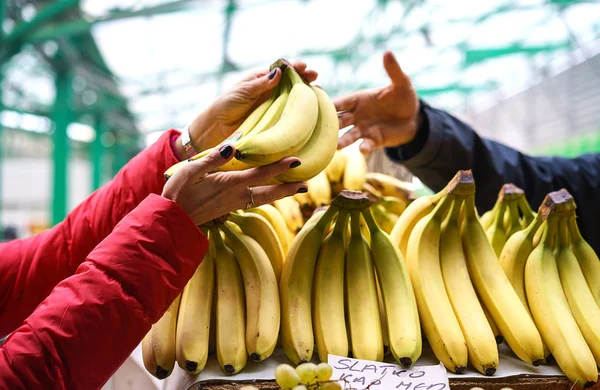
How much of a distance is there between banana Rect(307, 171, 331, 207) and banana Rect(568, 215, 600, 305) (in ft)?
2.60

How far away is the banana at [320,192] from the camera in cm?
171

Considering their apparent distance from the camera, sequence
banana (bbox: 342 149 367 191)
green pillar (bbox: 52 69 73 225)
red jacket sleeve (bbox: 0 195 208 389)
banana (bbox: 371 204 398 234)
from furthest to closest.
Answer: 1. green pillar (bbox: 52 69 73 225)
2. banana (bbox: 342 149 367 191)
3. banana (bbox: 371 204 398 234)
4. red jacket sleeve (bbox: 0 195 208 389)

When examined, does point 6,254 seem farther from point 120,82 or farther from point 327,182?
point 120,82

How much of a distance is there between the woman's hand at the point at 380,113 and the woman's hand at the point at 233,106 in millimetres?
468

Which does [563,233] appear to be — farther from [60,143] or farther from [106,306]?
[60,143]

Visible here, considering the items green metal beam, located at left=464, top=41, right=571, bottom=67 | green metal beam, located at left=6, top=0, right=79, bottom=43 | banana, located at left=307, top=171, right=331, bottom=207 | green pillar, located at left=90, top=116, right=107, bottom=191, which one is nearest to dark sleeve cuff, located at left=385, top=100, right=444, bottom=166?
banana, located at left=307, top=171, right=331, bottom=207

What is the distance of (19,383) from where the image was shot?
2.89ft

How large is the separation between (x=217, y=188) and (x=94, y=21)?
615 centimetres

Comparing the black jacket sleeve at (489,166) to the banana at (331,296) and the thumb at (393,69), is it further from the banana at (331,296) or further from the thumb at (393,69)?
the banana at (331,296)

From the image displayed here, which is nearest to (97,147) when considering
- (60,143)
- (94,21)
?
(60,143)

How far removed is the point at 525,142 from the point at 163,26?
6556 millimetres

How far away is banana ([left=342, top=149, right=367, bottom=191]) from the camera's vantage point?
1.81 metres

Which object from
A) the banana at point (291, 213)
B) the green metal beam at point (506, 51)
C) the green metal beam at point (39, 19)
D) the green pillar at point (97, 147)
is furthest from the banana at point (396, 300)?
the green pillar at point (97, 147)

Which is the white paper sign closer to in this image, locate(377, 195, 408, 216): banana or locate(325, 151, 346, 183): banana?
locate(377, 195, 408, 216): banana
